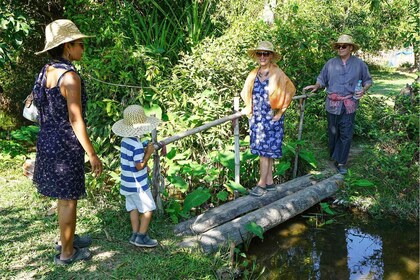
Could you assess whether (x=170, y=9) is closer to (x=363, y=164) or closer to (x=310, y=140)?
(x=310, y=140)

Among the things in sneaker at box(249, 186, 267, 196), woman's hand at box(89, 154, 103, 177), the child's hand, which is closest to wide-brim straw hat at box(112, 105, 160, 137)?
the child's hand

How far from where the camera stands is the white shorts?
3322mm

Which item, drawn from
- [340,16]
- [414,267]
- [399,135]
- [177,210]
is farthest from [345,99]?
[340,16]

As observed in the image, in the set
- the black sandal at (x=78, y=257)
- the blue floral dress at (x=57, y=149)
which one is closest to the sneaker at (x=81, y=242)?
the black sandal at (x=78, y=257)

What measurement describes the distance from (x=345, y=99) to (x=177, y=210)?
100 inches

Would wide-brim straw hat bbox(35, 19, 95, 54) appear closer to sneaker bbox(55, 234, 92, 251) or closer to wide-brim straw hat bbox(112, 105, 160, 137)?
wide-brim straw hat bbox(112, 105, 160, 137)

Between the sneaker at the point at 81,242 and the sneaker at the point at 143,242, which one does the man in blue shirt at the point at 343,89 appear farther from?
the sneaker at the point at 81,242

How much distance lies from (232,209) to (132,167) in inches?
51.6

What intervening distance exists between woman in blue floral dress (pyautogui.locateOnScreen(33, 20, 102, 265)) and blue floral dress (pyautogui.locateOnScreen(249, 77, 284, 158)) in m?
2.00

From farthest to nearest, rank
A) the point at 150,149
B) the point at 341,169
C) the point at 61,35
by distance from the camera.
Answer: the point at 341,169 → the point at 150,149 → the point at 61,35

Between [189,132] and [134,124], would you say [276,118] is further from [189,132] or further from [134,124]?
[134,124]

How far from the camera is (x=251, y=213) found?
4133 mm

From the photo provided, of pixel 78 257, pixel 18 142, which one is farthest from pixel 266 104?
pixel 18 142

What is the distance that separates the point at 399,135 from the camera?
5160 millimetres
